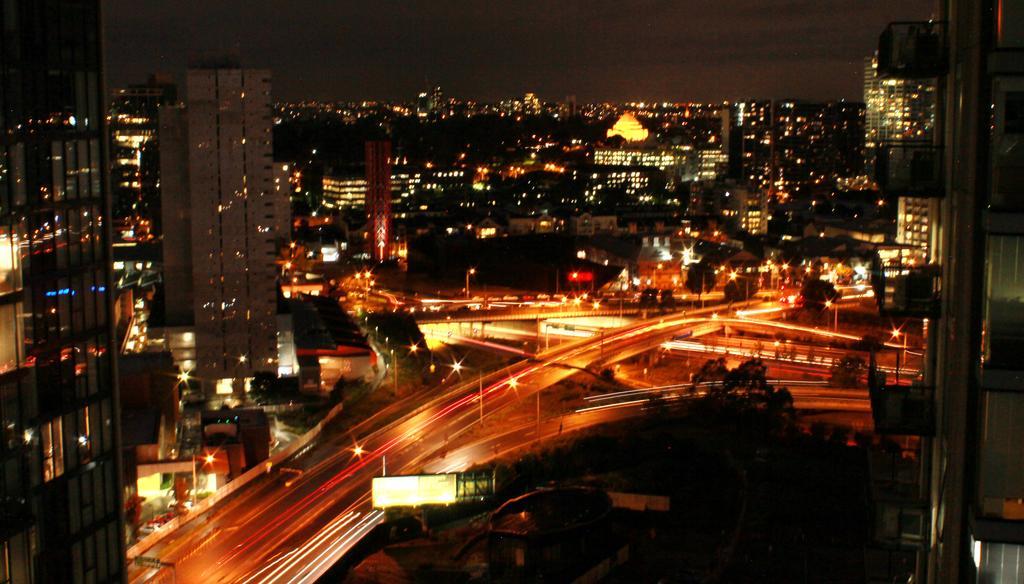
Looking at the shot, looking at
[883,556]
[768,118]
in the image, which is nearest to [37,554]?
[883,556]

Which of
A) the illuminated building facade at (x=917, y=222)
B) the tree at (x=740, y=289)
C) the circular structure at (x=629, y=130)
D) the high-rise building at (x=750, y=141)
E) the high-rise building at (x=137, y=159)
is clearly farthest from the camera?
the circular structure at (x=629, y=130)

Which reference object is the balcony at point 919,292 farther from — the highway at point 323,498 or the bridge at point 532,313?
the bridge at point 532,313

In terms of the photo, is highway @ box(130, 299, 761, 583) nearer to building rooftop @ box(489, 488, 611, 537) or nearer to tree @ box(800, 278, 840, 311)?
building rooftop @ box(489, 488, 611, 537)

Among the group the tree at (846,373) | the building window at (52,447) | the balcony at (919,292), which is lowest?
the tree at (846,373)

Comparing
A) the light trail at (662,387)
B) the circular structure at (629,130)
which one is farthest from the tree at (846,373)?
the circular structure at (629,130)

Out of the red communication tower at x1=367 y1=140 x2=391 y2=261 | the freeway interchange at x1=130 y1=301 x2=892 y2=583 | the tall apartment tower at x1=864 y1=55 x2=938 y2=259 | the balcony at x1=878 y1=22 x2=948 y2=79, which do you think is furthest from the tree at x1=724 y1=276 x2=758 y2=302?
the balcony at x1=878 y1=22 x2=948 y2=79

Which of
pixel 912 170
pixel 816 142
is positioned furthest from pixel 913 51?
pixel 816 142

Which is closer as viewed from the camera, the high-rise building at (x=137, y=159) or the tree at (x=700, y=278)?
the tree at (x=700, y=278)
